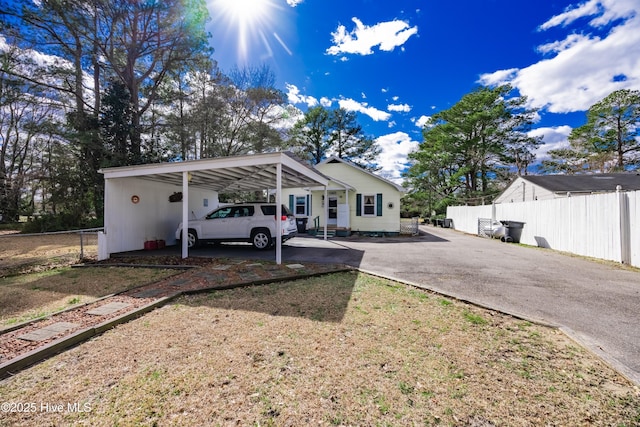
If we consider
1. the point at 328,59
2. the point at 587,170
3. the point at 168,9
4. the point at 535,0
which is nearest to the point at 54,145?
the point at 168,9

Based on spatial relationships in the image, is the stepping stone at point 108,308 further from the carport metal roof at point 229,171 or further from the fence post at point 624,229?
the fence post at point 624,229

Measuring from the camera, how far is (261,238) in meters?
9.12

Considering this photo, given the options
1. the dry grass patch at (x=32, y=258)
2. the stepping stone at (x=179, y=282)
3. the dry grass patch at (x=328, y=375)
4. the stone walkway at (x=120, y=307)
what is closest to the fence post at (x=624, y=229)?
the dry grass patch at (x=328, y=375)

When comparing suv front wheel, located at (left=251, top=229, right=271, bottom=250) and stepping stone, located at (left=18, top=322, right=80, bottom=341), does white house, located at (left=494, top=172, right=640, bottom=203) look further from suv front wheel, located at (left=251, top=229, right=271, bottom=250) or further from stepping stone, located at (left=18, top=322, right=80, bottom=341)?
stepping stone, located at (left=18, top=322, right=80, bottom=341)

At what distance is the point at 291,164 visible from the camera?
7266 mm

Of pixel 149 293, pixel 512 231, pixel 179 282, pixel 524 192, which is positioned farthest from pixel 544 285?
pixel 524 192

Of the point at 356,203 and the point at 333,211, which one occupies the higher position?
the point at 356,203

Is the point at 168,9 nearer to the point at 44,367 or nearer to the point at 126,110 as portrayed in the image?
the point at 126,110

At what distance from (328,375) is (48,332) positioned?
137 inches

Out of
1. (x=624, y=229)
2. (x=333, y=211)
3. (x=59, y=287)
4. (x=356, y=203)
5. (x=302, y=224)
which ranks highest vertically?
(x=356, y=203)

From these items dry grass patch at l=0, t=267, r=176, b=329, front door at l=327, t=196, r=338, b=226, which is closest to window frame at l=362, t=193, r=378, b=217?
front door at l=327, t=196, r=338, b=226

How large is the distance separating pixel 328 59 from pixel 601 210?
1466 cm

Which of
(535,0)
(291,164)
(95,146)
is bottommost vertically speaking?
(291,164)

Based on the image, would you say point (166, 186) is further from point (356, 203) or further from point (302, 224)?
point (356, 203)
